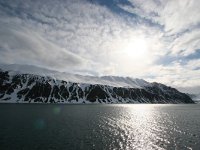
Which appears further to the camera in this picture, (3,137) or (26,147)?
(3,137)

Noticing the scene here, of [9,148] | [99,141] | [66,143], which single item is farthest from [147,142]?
[9,148]

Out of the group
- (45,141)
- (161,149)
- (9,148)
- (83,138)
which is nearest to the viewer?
(9,148)

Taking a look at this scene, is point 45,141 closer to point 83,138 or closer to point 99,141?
point 83,138

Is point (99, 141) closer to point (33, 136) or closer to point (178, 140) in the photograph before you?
point (33, 136)

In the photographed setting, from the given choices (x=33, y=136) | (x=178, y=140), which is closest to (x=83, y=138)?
(x=33, y=136)

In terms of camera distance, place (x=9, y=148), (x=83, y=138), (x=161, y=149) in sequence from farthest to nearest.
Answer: (x=83, y=138) → (x=161, y=149) → (x=9, y=148)

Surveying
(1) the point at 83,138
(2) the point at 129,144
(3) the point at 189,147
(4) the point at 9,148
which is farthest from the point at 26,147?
(3) the point at 189,147

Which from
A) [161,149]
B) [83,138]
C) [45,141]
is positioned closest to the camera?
[161,149]

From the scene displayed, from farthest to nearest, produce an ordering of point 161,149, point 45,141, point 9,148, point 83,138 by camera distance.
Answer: point 83,138
point 45,141
point 161,149
point 9,148
